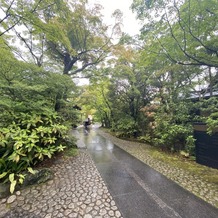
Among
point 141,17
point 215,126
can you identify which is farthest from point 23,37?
point 215,126

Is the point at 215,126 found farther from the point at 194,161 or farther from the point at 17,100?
the point at 17,100

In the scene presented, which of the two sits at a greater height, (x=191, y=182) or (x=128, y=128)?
(x=128, y=128)

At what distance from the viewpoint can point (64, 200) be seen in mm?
2551

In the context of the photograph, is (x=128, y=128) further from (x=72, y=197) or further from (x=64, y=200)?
(x=64, y=200)

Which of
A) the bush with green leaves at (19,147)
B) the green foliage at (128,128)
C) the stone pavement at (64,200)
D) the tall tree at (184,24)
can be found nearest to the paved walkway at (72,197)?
the stone pavement at (64,200)

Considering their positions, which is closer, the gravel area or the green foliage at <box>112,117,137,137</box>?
the gravel area

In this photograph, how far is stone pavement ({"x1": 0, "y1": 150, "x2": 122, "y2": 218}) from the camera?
7.29 ft

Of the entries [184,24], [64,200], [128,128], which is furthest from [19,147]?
[128,128]

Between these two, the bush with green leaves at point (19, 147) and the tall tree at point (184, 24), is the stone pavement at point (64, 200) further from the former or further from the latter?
the tall tree at point (184, 24)

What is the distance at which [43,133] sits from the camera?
3834mm

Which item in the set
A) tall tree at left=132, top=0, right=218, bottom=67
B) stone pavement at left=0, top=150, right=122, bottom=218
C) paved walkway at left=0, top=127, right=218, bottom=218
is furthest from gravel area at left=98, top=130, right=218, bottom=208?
tall tree at left=132, top=0, right=218, bottom=67

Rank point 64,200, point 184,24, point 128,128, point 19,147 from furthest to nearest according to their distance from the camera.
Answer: point 128,128, point 184,24, point 19,147, point 64,200

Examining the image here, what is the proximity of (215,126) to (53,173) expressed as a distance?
16.5 ft

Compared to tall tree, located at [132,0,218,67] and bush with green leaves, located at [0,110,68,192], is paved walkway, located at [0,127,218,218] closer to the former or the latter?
bush with green leaves, located at [0,110,68,192]
